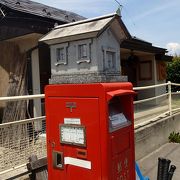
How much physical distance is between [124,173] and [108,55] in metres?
1.14

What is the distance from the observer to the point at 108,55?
3.04m

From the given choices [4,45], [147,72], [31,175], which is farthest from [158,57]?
[31,175]

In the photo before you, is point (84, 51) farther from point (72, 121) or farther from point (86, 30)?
point (72, 121)

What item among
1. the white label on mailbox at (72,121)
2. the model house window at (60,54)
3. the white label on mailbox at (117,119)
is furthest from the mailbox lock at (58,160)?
the model house window at (60,54)

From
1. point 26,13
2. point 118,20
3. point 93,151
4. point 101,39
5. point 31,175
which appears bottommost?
point 31,175

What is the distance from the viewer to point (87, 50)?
9.50 feet

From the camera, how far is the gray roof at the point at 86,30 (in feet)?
9.29

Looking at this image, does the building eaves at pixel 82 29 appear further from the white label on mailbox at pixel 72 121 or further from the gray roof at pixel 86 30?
the white label on mailbox at pixel 72 121

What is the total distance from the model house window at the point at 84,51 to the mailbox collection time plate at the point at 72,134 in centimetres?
60

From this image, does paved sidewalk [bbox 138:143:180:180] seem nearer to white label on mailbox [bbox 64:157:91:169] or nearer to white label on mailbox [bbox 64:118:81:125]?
white label on mailbox [bbox 64:157:91:169]

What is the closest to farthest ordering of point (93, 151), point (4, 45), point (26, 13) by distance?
point (93, 151), point (26, 13), point (4, 45)

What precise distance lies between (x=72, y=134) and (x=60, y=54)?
772 mm

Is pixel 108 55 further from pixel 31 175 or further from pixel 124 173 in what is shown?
pixel 31 175

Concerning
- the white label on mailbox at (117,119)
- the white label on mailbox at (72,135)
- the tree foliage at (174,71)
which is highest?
the tree foliage at (174,71)
